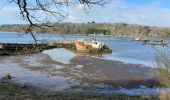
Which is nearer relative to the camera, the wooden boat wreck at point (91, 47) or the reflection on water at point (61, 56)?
the reflection on water at point (61, 56)

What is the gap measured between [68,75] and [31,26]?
2111 cm

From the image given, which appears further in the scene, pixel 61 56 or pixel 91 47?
pixel 91 47

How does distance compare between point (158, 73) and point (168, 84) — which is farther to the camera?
point (158, 73)

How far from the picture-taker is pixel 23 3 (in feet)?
27.2

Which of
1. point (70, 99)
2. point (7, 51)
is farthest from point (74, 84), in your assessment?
point (7, 51)

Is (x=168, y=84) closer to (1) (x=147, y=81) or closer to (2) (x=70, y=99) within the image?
(2) (x=70, y=99)

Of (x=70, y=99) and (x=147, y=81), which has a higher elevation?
(x=70, y=99)

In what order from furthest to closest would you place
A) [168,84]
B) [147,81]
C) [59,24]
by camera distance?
1. [147,81]
2. [168,84]
3. [59,24]

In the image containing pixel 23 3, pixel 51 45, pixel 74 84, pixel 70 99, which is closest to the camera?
pixel 23 3

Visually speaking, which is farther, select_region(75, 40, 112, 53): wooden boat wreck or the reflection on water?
select_region(75, 40, 112, 53): wooden boat wreck

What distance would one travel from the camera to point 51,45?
71062 mm

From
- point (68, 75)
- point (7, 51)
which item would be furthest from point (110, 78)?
point (7, 51)

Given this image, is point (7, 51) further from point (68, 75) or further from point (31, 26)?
point (31, 26)

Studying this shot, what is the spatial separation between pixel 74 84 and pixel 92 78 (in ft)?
11.8
